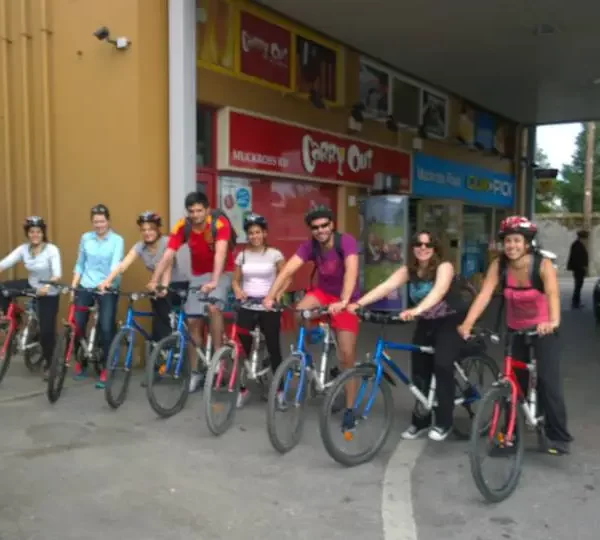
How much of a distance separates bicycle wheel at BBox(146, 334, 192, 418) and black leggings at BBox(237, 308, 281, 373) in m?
0.51

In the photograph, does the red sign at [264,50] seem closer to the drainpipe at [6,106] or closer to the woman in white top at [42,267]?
the drainpipe at [6,106]

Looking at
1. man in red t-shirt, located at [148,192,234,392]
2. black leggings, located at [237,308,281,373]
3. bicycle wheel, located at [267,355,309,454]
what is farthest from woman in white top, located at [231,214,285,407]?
bicycle wheel, located at [267,355,309,454]

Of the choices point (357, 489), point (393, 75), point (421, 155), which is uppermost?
point (393, 75)

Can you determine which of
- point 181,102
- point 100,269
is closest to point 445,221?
point 181,102

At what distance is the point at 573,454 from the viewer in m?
4.91

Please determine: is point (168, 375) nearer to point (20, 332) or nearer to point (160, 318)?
point (160, 318)

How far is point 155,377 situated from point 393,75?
27.8 feet

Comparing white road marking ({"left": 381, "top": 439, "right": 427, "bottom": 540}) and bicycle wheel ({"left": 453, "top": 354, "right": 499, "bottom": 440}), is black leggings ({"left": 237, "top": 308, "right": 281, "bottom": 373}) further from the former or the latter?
bicycle wheel ({"left": 453, "top": 354, "right": 499, "bottom": 440})

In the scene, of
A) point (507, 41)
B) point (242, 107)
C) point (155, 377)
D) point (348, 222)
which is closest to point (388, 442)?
point (155, 377)

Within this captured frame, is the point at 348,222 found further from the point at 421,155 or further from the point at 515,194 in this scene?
the point at 515,194

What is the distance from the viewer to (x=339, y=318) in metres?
5.31

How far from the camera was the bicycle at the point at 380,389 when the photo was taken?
4480 mm

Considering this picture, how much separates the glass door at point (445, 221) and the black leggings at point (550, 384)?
8939 millimetres

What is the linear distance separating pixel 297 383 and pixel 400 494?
1.06 metres
